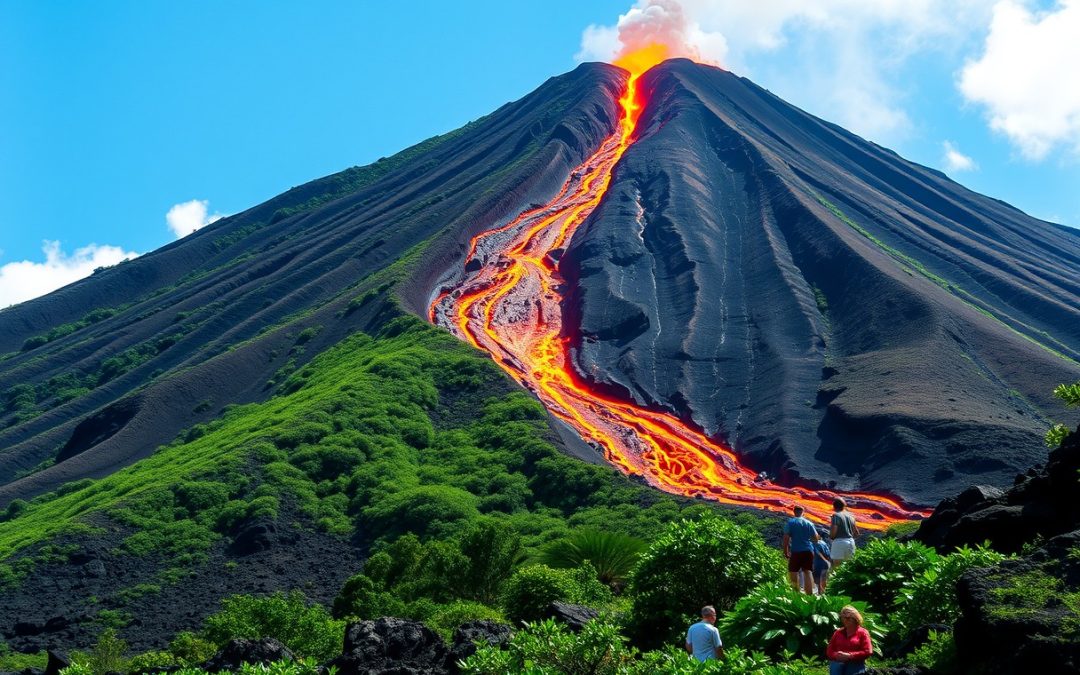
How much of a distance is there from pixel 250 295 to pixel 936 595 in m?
74.7

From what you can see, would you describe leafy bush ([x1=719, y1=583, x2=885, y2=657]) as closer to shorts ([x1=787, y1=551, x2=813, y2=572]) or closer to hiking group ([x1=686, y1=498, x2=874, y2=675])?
hiking group ([x1=686, y1=498, x2=874, y2=675])

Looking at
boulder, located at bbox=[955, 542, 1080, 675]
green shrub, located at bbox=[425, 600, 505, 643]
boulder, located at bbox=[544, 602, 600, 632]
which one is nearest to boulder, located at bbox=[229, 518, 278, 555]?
green shrub, located at bbox=[425, 600, 505, 643]

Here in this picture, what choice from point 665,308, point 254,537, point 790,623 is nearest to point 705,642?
point 790,623

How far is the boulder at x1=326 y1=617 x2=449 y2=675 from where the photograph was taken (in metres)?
14.8

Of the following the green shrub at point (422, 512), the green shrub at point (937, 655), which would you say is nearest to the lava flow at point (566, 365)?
the green shrub at point (422, 512)

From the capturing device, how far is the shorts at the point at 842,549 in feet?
46.0

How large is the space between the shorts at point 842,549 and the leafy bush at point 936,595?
276 cm

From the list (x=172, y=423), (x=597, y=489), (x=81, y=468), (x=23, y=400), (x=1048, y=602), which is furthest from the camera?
(x=23, y=400)

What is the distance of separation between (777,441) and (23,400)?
54.1 m

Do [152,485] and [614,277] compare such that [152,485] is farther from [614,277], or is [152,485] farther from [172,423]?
[614,277]

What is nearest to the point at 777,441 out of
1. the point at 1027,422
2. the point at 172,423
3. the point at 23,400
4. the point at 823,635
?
the point at 1027,422

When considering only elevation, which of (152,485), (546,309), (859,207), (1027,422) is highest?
(859,207)

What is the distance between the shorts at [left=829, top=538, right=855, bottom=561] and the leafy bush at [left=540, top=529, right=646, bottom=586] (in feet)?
27.0

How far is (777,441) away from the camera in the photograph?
1948 inches
